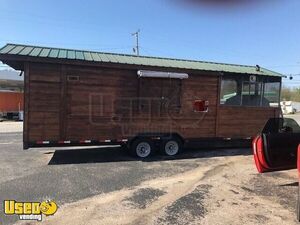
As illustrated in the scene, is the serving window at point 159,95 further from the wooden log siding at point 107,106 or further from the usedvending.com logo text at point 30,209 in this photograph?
the usedvending.com logo text at point 30,209

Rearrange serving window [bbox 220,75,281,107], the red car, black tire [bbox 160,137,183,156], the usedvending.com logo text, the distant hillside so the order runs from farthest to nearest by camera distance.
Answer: the distant hillside
serving window [bbox 220,75,281,107]
black tire [bbox 160,137,183,156]
the red car
the usedvending.com logo text

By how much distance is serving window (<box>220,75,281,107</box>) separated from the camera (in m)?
12.7

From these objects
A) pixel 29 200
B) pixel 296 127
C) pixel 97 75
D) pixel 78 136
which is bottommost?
pixel 29 200

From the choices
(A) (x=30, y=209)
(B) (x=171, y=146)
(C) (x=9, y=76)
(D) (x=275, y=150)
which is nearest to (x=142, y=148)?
(B) (x=171, y=146)

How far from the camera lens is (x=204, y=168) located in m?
9.72

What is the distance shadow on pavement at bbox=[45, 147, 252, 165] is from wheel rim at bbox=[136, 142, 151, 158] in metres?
0.24

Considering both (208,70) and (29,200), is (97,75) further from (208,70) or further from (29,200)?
(29,200)

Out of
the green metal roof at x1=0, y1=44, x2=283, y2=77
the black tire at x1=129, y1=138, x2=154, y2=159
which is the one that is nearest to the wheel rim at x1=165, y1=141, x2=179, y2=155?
the black tire at x1=129, y1=138, x2=154, y2=159

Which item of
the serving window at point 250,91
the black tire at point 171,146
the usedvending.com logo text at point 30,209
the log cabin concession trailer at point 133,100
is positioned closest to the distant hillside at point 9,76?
the log cabin concession trailer at point 133,100

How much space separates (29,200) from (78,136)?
4361 millimetres

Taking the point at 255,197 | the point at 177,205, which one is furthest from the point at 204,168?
the point at 177,205

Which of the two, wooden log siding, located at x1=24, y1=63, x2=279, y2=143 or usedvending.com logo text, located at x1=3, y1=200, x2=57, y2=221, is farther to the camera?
wooden log siding, located at x1=24, y1=63, x2=279, y2=143

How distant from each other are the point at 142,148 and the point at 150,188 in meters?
3.96

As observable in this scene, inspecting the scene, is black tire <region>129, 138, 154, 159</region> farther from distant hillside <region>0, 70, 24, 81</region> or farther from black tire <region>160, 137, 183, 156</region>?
distant hillside <region>0, 70, 24, 81</region>
